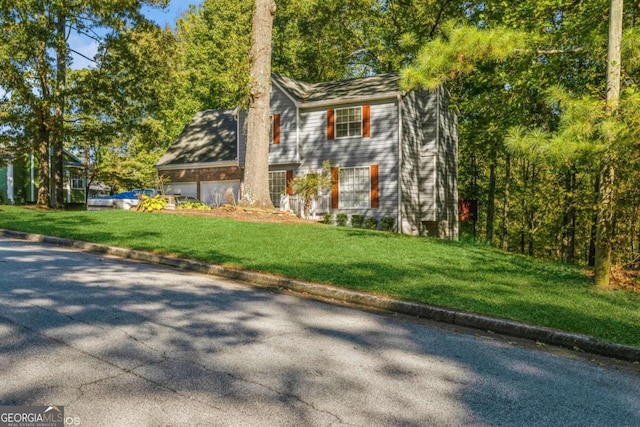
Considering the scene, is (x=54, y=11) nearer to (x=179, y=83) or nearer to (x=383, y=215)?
(x=179, y=83)

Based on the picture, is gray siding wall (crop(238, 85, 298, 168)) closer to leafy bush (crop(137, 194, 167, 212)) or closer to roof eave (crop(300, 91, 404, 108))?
roof eave (crop(300, 91, 404, 108))

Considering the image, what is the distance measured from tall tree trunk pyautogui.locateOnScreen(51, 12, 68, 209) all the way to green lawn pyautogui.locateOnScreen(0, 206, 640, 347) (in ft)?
30.4

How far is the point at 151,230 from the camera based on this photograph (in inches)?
490

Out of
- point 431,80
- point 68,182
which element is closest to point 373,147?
point 431,80

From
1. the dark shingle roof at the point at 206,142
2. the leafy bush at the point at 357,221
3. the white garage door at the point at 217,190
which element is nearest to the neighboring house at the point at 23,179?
the dark shingle roof at the point at 206,142

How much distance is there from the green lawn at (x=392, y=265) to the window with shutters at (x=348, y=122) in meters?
8.83

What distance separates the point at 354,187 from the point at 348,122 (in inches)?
120

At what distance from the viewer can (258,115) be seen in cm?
1669

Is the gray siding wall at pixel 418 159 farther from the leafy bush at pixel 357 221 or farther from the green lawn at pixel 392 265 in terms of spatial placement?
the green lawn at pixel 392 265

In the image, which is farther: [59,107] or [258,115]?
[59,107]

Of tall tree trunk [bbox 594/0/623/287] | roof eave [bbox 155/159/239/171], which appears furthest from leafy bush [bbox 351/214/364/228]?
tall tree trunk [bbox 594/0/623/287]

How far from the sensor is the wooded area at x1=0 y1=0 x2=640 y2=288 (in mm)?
8125

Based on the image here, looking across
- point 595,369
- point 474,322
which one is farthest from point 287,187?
point 595,369

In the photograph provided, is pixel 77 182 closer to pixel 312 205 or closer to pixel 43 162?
pixel 43 162
